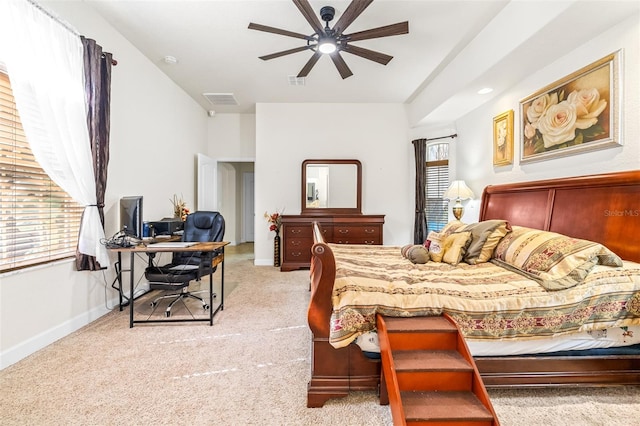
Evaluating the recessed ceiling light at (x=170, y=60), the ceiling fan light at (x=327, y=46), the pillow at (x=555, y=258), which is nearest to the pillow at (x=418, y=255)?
the pillow at (x=555, y=258)

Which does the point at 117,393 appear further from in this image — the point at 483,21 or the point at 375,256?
the point at 483,21

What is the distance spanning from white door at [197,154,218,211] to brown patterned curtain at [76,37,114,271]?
2.26m

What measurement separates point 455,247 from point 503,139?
66.6 inches

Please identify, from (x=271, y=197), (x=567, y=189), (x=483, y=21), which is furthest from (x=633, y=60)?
(x=271, y=197)

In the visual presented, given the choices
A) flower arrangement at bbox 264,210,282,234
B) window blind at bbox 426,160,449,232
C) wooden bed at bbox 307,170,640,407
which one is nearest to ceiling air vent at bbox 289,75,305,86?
flower arrangement at bbox 264,210,282,234

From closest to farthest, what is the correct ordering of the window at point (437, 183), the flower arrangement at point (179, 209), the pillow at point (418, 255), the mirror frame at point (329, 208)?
the pillow at point (418, 255), the flower arrangement at point (179, 209), the window at point (437, 183), the mirror frame at point (329, 208)

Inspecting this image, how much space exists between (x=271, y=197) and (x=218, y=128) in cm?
189

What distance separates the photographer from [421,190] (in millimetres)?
4984

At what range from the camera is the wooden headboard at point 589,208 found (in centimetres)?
190

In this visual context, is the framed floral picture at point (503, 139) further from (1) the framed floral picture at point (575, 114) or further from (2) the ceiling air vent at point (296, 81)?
(2) the ceiling air vent at point (296, 81)

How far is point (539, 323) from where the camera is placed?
1.61 metres

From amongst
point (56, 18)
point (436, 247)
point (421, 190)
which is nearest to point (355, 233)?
point (421, 190)

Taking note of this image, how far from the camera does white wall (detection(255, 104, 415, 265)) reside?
5.21 m

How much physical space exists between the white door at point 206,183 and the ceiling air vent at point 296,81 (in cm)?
209
